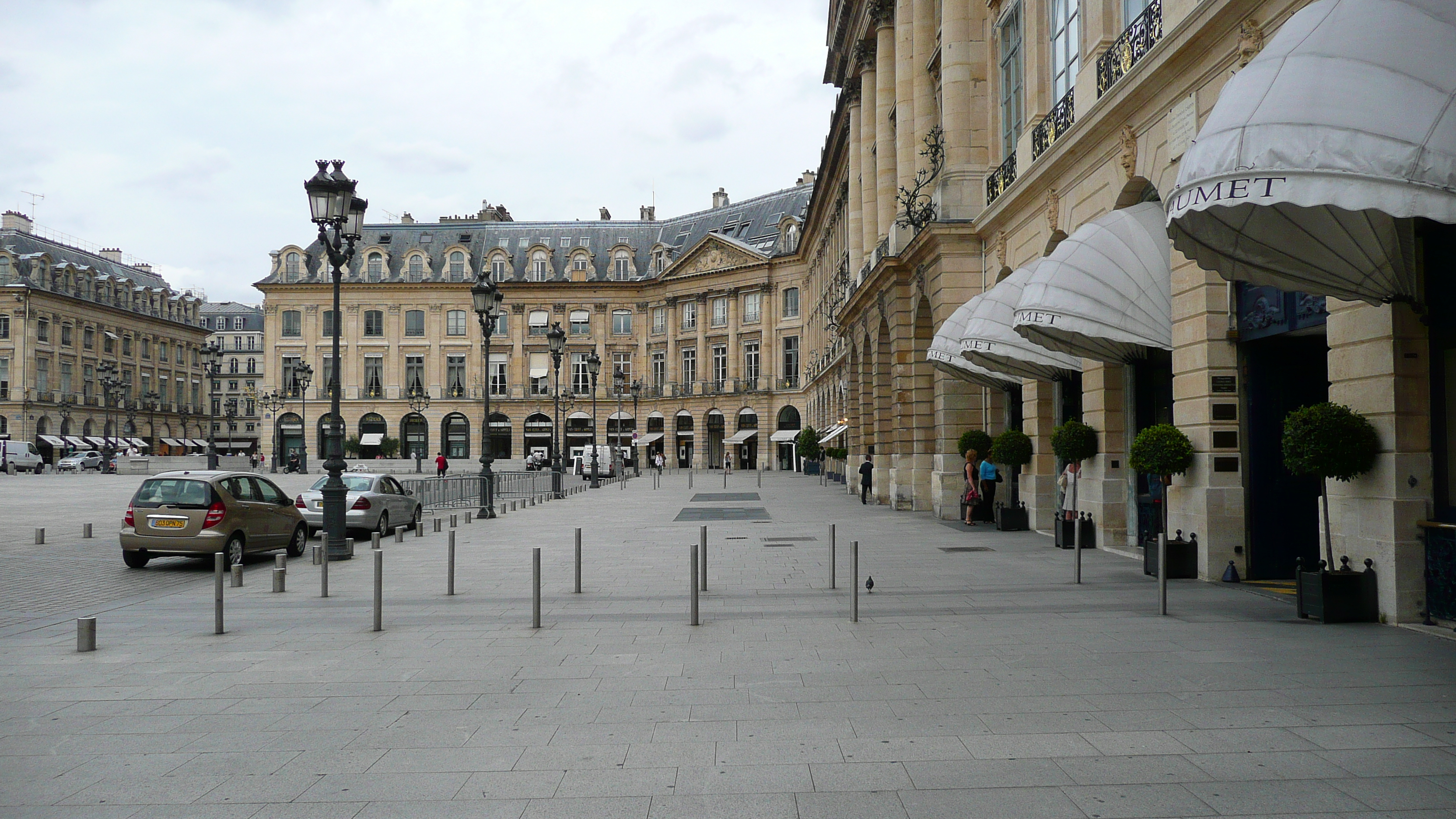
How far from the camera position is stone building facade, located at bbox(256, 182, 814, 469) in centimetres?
8906

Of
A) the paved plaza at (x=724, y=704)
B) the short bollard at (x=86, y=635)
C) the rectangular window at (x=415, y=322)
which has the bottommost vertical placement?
the paved plaza at (x=724, y=704)

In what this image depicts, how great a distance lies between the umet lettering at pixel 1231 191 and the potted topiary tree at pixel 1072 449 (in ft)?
31.0

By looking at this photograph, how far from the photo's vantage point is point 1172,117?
14047 mm

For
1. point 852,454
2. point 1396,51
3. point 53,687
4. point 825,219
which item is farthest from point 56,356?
point 1396,51

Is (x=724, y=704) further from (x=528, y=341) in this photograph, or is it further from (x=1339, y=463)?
(x=528, y=341)

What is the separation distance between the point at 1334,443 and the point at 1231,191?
327cm

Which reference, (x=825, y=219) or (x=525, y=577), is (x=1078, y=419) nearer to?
(x=525, y=577)

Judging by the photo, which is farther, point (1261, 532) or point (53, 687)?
point (1261, 532)

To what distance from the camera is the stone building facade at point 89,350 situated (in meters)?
92.1

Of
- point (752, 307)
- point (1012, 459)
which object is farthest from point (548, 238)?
point (1012, 459)

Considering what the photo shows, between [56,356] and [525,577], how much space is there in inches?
3994

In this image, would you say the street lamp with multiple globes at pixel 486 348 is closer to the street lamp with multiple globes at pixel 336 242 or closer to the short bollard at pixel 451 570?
the street lamp with multiple globes at pixel 336 242

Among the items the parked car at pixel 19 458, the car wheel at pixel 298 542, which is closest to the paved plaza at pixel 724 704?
the car wheel at pixel 298 542

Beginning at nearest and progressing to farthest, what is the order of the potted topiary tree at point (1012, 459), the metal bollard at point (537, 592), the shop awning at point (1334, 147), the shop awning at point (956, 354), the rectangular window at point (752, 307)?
the shop awning at point (1334, 147) < the metal bollard at point (537, 592) < the potted topiary tree at point (1012, 459) < the shop awning at point (956, 354) < the rectangular window at point (752, 307)
